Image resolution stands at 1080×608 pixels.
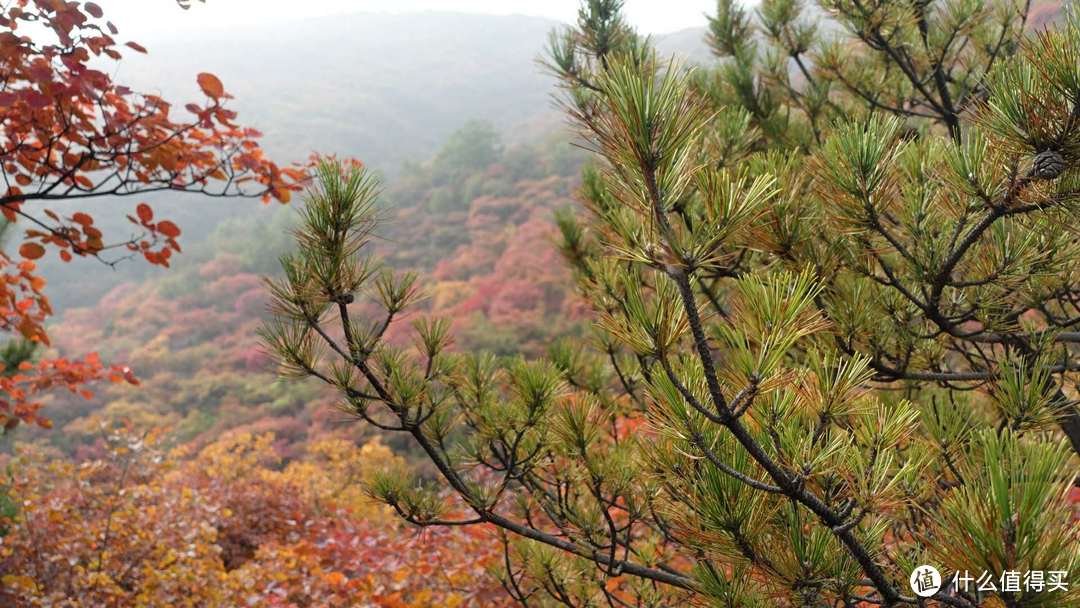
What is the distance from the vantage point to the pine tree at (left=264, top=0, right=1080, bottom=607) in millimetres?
529

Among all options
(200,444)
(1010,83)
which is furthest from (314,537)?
(200,444)

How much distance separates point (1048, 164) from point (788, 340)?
15.8 inches

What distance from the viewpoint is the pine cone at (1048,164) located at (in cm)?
64

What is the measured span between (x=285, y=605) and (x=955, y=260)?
315 cm

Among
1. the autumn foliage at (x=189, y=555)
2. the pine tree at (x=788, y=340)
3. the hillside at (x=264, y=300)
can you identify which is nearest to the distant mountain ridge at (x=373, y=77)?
the hillside at (x=264, y=300)

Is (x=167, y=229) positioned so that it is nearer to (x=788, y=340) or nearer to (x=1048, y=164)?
(x=788, y=340)

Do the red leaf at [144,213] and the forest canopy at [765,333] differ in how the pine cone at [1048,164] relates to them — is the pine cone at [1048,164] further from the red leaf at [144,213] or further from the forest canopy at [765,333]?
the red leaf at [144,213]

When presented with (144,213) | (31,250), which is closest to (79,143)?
(144,213)

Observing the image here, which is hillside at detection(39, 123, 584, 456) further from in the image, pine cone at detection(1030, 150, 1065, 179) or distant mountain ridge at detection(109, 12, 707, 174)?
distant mountain ridge at detection(109, 12, 707, 174)

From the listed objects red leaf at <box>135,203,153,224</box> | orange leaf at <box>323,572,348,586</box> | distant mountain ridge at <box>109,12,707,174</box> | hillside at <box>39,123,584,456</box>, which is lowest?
orange leaf at <box>323,572,348,586</box>

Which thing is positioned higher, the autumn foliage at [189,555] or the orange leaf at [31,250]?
the orange leaf at [31,250]

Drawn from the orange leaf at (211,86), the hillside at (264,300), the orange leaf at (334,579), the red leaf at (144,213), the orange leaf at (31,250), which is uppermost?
the hillside at (264,300)

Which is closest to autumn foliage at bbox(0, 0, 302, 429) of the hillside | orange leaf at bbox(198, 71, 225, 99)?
orange leaf at bbox(198, 71, 225, 99)

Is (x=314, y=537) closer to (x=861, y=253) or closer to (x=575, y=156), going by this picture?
(x=861, y=253)
